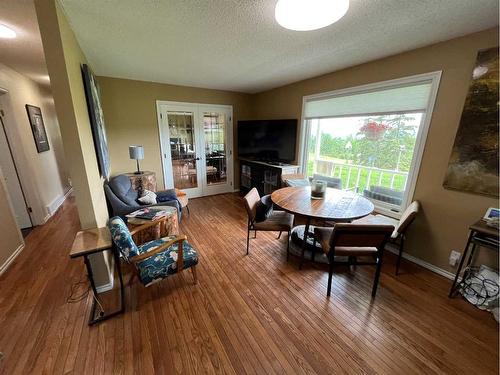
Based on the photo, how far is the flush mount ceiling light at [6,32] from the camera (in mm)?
1702

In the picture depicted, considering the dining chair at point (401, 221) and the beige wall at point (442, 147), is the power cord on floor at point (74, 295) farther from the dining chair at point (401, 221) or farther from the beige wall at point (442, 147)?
the beige wall at point (442, 147)

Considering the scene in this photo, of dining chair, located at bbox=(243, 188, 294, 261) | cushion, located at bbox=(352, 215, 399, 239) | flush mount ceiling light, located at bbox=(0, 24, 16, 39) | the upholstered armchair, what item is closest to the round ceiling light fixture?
flush mount ceiling light, located at bbox=(0, 24, 16, 39)

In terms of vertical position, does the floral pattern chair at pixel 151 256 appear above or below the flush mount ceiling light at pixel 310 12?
below

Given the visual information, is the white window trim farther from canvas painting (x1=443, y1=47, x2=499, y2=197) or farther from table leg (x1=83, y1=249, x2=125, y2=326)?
table leg (x1=83, y1=249, x2=125, y2=326)

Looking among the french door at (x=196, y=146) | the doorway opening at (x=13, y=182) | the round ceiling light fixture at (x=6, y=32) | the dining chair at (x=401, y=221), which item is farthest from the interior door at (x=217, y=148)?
the dining chair at (x=401, y=221)

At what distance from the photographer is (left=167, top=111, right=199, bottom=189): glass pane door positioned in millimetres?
4086

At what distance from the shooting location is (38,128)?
11.5 feet

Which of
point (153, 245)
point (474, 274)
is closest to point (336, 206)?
point (474, 274)

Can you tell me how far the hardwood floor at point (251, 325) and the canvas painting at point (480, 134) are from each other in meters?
1.04

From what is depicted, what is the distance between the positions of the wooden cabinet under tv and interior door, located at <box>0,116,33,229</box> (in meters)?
3.72

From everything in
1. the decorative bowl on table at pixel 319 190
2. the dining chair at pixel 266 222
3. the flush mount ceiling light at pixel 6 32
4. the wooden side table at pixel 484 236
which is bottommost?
the dining chair at pixel 266 222

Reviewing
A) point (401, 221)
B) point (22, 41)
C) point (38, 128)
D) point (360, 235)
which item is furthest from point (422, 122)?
point (38, 128)

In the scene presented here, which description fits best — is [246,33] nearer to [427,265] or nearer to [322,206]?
[322,206]

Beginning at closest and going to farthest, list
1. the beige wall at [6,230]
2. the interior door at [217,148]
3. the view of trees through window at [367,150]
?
1. the beige wall at [6,230]
2. the view of trees through window at [367,150]
3. the interior door at [217,148]
